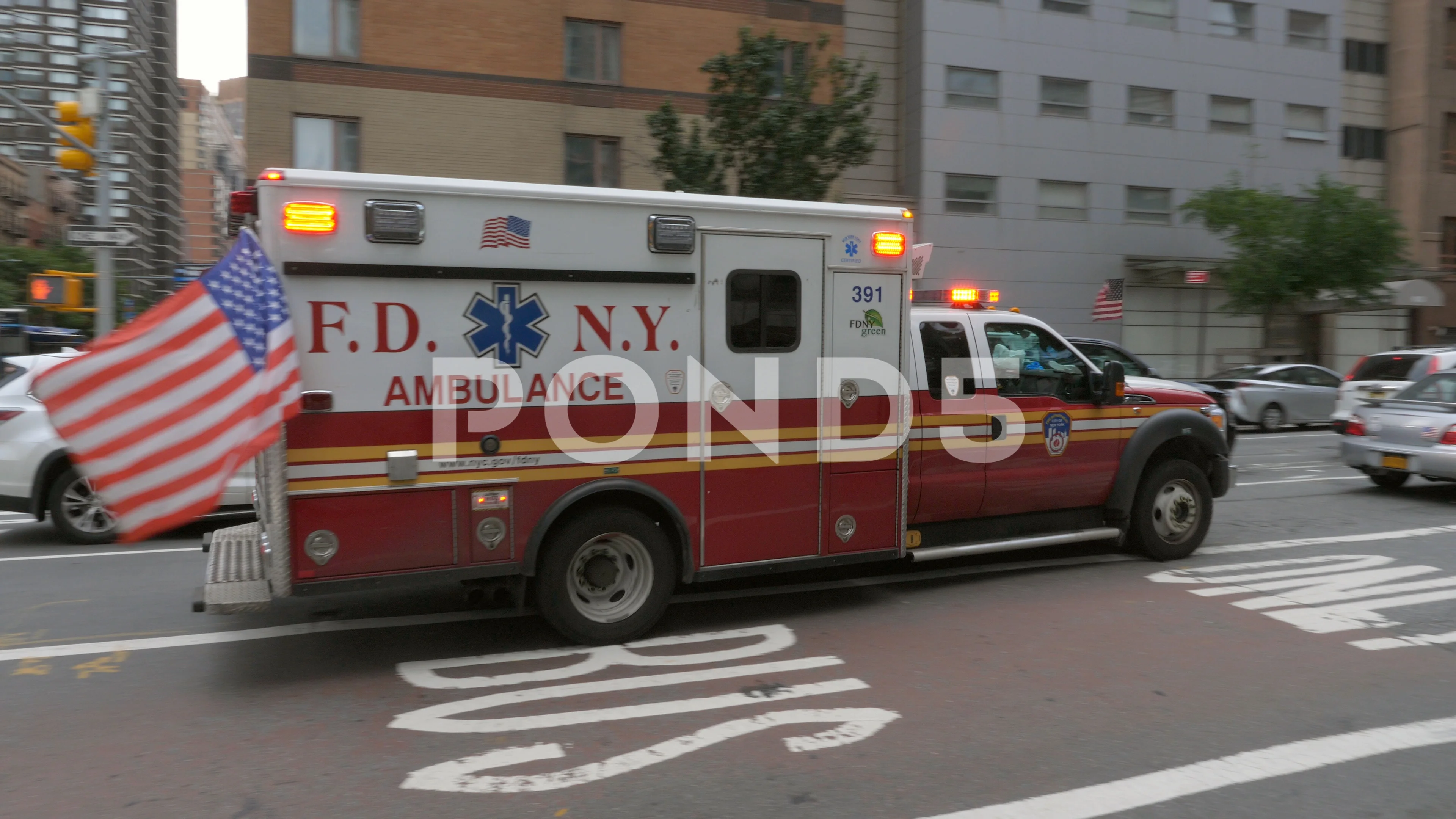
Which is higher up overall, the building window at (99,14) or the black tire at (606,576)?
the building window at (99,14)

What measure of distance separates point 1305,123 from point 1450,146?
7.66 meters

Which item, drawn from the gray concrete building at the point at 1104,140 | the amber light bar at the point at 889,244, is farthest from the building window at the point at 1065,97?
the amber light bar at the point at 889,244

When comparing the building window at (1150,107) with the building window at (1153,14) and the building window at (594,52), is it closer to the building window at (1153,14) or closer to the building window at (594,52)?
the building window at (1153,14)

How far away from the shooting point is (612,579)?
6.11 m

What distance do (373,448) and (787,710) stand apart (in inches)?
99.3

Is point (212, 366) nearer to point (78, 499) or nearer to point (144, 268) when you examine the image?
point (78, 499)

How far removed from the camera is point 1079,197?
1182 inches

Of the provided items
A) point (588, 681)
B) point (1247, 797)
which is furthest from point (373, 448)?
point (1247, 797)

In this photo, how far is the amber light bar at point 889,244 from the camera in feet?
21.9

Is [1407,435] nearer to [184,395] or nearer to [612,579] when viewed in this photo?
[612,579]

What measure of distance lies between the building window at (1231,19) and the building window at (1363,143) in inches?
262

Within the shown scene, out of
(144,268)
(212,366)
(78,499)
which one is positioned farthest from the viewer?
(144,268)

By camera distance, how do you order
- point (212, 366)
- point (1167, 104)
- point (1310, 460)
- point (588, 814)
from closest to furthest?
point (588, 814) < point (212, 366) < point (1310, 460) < point (1167, 104)

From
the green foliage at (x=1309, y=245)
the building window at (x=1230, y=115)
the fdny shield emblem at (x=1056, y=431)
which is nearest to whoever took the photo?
the fdny shield emblem at (x=1056, y=431)
